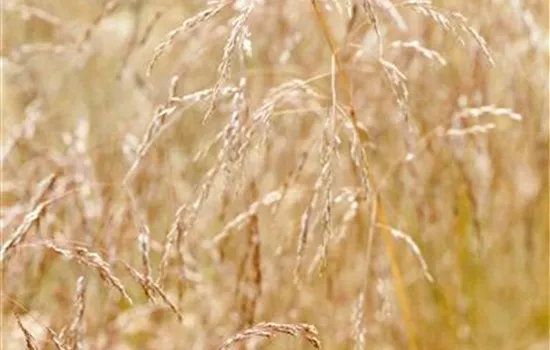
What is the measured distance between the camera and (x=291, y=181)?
1.72 metres

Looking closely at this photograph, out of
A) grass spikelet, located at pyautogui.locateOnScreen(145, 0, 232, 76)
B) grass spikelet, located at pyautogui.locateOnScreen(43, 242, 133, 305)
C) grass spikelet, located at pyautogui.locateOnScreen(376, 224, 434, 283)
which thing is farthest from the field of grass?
grass spikelet, located at pyautogui.locateOnScreen(43, 242, 133, 305)

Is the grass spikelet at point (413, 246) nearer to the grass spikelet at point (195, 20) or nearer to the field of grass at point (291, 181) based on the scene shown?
the field of grass at point (291, 181)

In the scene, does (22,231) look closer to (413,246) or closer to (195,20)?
(195,20)

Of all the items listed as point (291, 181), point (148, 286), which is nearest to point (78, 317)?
point (148, 286)

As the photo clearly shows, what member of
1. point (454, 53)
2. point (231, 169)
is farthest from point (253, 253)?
point (454, 53)

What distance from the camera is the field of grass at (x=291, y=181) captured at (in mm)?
1828

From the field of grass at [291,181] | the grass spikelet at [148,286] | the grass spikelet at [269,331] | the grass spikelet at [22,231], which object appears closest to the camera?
the grass spikelet at [269,331]

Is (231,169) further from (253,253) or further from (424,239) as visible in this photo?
(424,239)

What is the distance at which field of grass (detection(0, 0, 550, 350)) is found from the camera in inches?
72.0

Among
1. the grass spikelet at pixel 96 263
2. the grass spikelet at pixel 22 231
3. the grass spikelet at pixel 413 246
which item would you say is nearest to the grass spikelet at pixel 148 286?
the grass spikelet at pixel 96 263

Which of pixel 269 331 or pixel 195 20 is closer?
pixel 269 331

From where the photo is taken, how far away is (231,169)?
1.20 m

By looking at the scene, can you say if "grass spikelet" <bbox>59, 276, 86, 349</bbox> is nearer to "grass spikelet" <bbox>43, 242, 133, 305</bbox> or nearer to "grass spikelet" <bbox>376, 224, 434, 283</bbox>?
"grass spikelet" <bbox>43, 242, 133, 305</bbox>

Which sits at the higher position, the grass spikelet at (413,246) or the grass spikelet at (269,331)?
the grass spikelet at (269,331)
